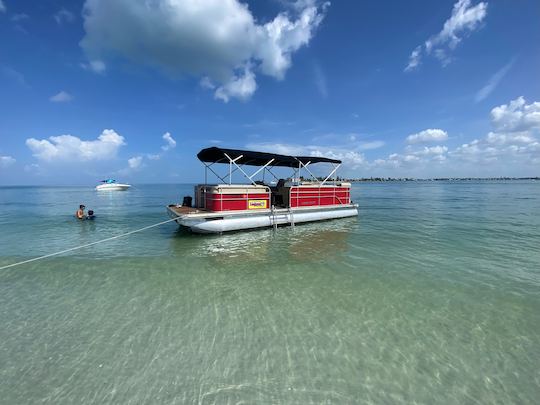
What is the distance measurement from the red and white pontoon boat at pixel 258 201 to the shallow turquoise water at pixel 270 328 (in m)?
2.96

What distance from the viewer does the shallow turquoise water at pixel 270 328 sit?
355 cm

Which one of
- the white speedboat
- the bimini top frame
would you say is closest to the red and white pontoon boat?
the bimini top frame

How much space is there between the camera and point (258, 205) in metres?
14.3

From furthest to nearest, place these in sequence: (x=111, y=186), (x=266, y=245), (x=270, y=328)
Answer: (x=111, y=186) → (x=266, y=245) → (x=270, y=328)

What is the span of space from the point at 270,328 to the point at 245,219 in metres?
8.84

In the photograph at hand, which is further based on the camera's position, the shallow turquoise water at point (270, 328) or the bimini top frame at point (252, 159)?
the bimini top frame at point (252, 159)

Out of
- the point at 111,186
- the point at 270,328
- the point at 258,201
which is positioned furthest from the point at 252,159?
the point at 111,186

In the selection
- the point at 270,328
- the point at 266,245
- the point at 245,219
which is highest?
the point at 245,219

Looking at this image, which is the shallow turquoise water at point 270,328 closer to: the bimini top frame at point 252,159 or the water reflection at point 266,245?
the water reflection at point 266,245

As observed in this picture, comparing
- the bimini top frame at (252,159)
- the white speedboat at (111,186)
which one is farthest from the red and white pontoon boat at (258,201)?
the white speedboat at (111,186)

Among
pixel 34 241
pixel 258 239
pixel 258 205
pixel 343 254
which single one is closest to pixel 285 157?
pixel 258 205

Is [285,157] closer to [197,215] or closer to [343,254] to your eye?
[197,215]

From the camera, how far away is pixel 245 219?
1354cm

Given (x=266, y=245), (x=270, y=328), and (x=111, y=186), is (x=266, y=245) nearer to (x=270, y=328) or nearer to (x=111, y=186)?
(x=270, y=328)
